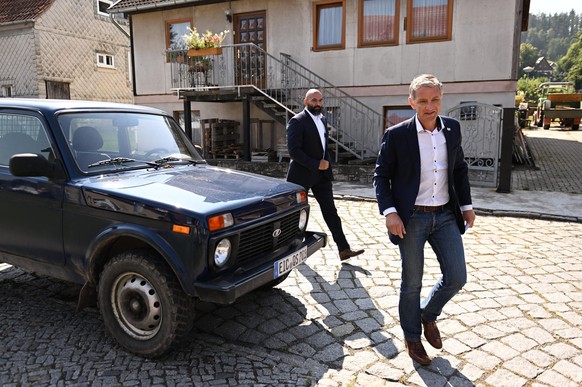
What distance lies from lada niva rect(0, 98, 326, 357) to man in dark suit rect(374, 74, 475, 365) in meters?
0.96

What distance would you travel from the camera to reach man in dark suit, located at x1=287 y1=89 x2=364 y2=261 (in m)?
5.32

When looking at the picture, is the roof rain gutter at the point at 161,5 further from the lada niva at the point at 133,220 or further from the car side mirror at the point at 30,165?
the car side mirror at the point at 30,165

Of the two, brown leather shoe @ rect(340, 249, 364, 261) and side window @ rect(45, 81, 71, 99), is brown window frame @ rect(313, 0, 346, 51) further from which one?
side window @ rect(45, 81, 71, 99)

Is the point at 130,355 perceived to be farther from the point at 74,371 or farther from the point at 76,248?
the point at 76,248

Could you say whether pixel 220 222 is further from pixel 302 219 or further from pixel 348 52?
pixel 348 52

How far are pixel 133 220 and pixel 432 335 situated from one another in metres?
2.36

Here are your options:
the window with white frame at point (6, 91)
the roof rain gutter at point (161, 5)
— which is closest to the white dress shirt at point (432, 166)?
the roof rain gutter at point (161, 5)

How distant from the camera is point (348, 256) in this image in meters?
5.51

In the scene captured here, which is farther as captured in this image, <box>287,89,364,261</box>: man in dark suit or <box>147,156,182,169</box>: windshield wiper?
<box>287,89,364,261</box>: man in dark suit

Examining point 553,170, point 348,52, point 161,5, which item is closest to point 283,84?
point 348,52

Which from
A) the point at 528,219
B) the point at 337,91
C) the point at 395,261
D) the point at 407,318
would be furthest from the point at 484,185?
the point at 407,318

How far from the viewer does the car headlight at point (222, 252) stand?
3189 millimetres

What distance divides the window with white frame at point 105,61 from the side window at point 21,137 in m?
23.3

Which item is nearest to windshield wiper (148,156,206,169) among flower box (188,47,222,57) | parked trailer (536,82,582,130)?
flower box (188,47,222,57)
